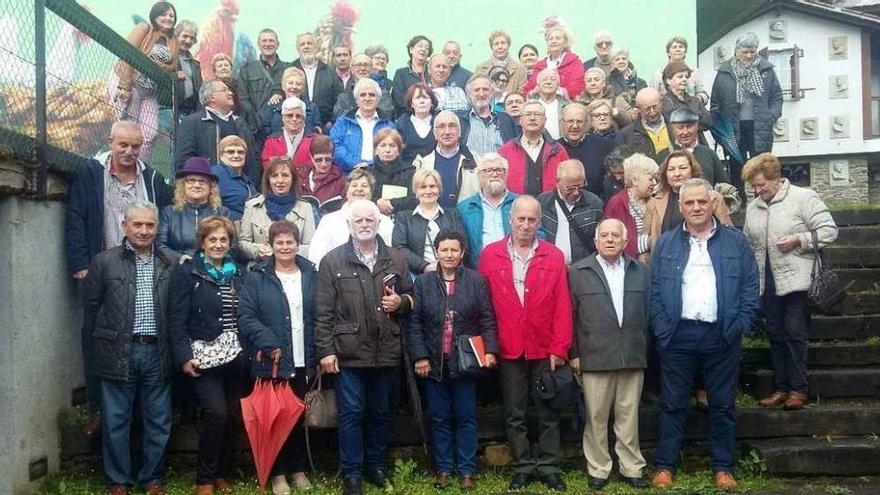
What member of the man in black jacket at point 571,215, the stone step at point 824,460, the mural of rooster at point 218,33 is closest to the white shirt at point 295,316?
the man in black jacket at point 571,215

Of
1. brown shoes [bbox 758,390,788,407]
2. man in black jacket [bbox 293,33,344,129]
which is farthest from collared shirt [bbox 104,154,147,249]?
brown shoes [bbox 758,390,788,407]

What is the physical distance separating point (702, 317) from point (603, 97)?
3.98 m

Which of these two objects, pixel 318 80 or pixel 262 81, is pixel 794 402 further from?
pixel 262 81

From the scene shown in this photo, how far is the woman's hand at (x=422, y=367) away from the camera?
6465 millimetres

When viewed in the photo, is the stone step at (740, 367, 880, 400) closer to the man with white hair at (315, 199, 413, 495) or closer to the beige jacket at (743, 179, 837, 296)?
the beige jacket at (743, 179, 837, 296)

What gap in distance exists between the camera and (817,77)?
25.4 m

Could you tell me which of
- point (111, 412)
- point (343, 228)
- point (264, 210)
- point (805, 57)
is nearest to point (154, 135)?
point (264, 210)

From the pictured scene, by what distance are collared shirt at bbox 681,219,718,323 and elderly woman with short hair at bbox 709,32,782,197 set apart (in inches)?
173

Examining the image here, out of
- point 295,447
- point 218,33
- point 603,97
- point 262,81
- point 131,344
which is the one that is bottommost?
point 295,447

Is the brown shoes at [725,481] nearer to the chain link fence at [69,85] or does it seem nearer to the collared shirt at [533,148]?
the collared shirt at [533,148]

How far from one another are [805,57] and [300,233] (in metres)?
21.4

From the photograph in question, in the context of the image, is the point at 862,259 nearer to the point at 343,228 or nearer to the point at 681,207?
the point at 681,207

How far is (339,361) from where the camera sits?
20.8 ft

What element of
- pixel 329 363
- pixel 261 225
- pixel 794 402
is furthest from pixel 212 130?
pixel 794 402
